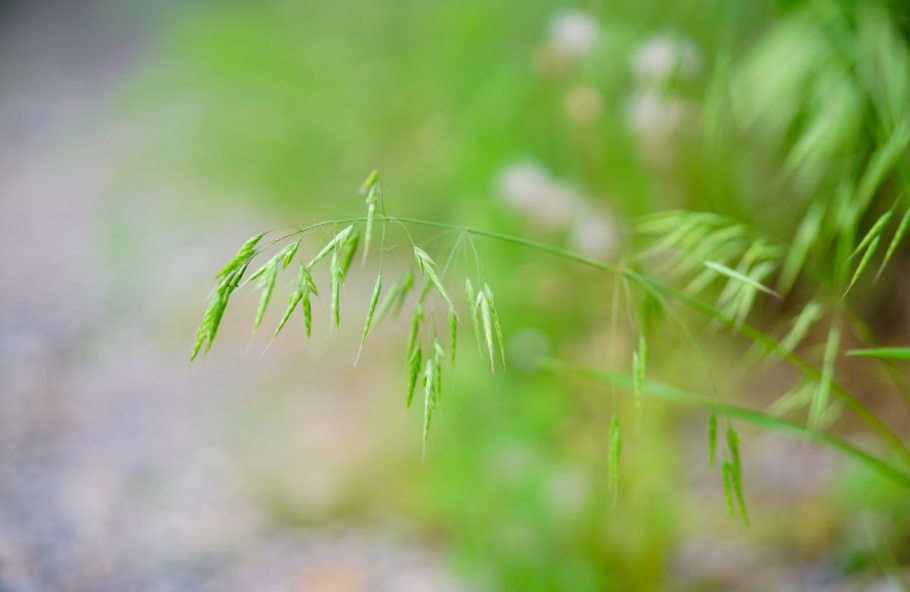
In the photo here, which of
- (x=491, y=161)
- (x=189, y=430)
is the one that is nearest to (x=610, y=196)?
(x=491, y=161)

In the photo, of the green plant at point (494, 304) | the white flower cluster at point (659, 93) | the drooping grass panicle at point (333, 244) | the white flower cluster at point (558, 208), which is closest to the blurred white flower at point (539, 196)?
the white flower cluster at point (558, 208)

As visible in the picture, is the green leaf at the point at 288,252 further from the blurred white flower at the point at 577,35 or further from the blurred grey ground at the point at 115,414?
the blurred grey ground at the point at 115,414

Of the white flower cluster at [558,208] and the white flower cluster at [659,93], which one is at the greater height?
the white flower cluster at [659,93]

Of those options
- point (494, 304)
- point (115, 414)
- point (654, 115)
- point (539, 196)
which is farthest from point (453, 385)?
point (115, 414)

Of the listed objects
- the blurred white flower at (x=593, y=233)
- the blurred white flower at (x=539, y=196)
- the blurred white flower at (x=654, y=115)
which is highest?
the blurred white flower at (x=654, y=115)

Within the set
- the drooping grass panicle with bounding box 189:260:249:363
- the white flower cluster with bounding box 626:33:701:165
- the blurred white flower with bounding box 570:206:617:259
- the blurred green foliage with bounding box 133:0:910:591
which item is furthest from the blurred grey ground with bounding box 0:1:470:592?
the white flower cluster with bounding box 626:33:701:165

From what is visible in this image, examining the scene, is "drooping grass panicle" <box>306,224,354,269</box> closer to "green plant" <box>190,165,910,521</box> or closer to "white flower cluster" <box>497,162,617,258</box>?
"green plant" <box>190,165,910,521</box>

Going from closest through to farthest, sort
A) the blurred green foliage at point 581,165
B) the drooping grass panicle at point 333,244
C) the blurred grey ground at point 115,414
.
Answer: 1. the drooping grass panicle at point 333,244
2. the blurred green foliage at point 581,165
3. the blurred grey ground at point 115,414

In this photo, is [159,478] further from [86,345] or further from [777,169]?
[777,169]
